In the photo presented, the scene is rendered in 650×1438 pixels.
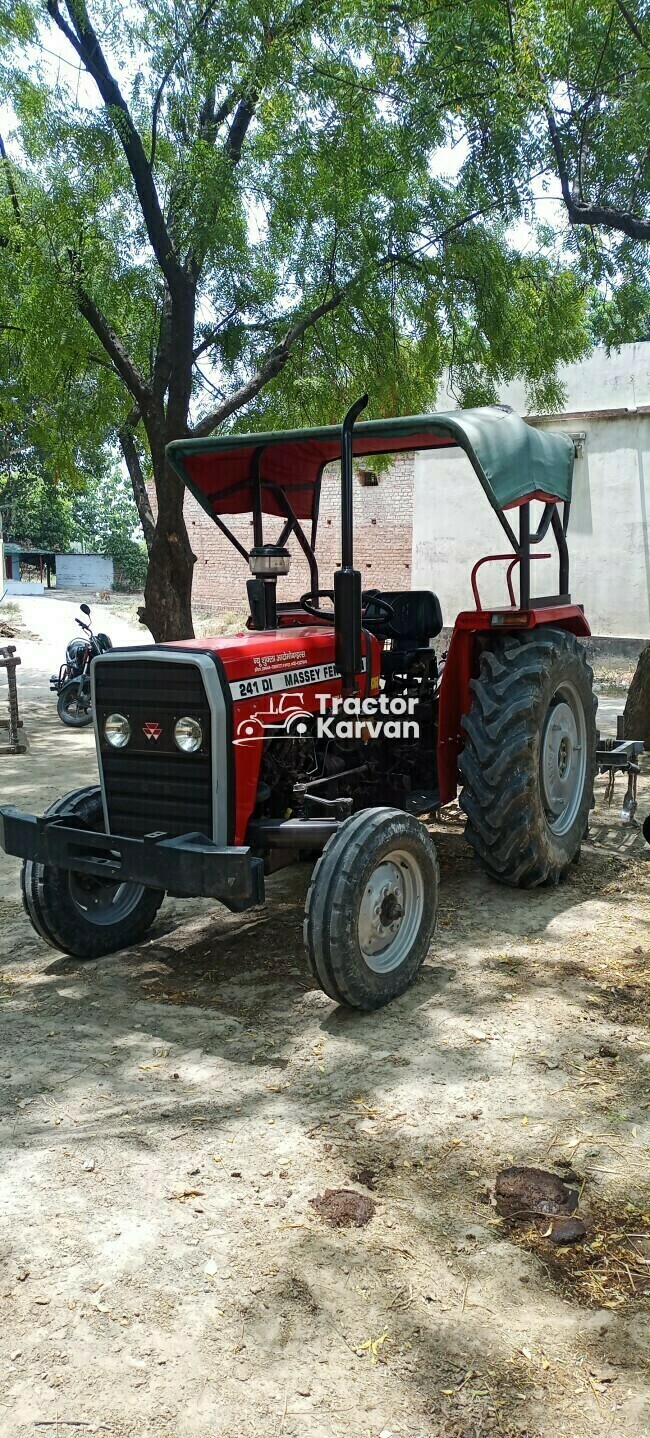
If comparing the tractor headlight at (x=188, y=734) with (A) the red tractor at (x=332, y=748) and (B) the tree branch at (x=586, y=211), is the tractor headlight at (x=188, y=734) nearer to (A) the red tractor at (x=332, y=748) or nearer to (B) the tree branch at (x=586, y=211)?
(A) the red tractor at (x=332, y=748)

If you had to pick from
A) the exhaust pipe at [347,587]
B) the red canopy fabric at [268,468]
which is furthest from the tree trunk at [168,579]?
the exhaust pipe at [347,587]

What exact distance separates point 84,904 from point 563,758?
2664mm

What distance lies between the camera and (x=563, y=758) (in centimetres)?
593

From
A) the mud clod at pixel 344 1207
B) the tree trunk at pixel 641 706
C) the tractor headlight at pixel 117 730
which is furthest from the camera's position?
the tree trunk at pixel 641 706

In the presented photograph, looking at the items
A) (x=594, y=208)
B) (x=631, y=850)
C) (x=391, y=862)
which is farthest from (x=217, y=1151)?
(x=594, y=208)

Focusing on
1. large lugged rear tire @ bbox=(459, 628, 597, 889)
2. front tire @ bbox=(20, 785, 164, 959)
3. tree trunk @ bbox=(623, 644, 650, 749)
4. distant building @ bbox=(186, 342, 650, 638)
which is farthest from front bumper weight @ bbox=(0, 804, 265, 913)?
distant building @ bbox=(186, 342, 650, 638)

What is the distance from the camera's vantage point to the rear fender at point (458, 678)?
5.62 m

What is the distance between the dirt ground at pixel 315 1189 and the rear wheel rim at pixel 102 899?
20 cm

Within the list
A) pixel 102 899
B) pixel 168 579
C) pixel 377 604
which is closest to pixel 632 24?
pixel 377 604

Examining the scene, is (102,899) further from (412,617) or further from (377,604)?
(412,617)

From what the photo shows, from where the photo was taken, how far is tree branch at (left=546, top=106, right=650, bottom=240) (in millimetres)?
8578

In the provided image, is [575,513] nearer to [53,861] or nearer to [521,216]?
[521,216]

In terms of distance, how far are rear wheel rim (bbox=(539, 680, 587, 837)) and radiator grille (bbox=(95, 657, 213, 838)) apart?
6.50 feet

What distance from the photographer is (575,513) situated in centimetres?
1695
